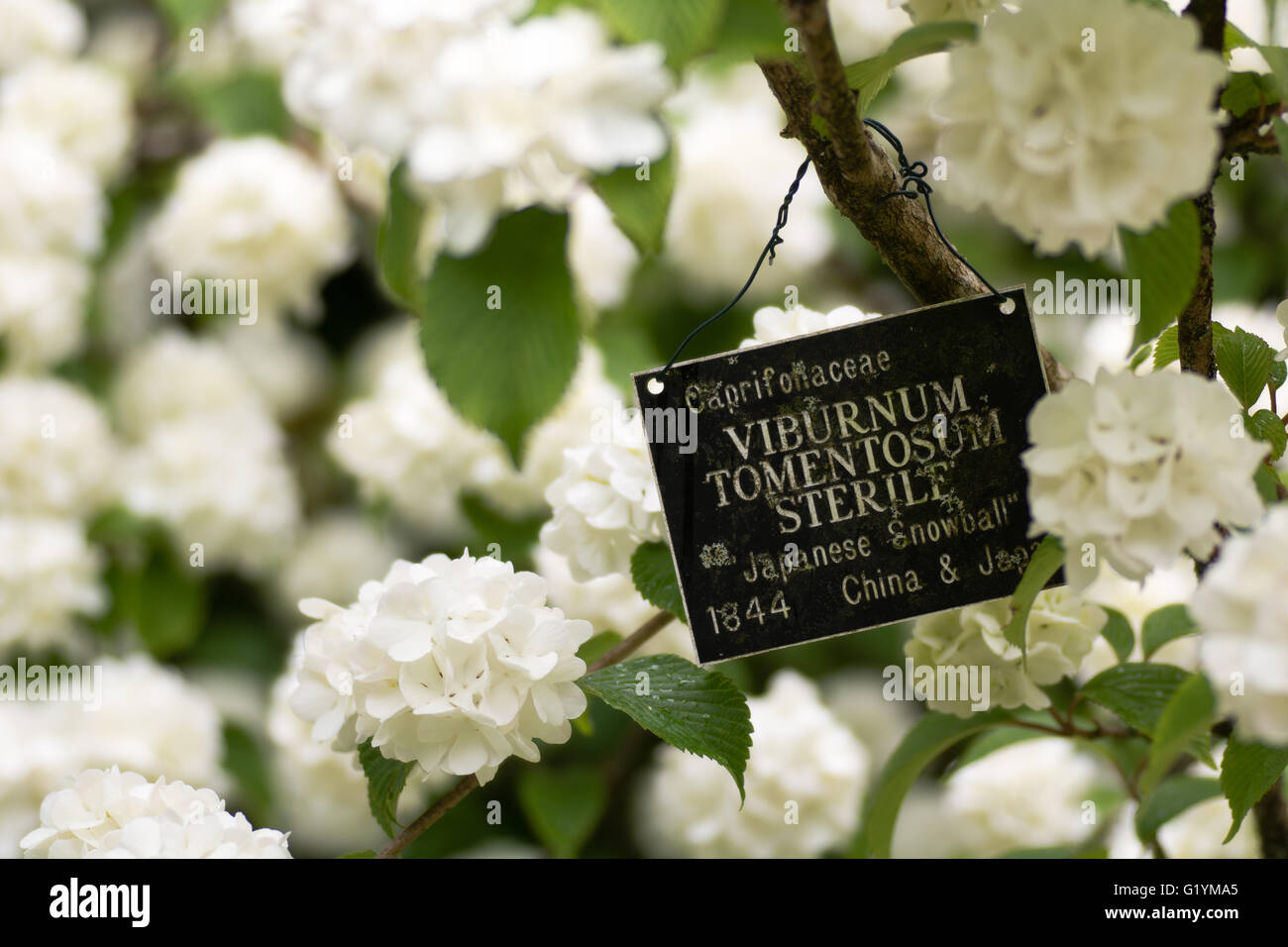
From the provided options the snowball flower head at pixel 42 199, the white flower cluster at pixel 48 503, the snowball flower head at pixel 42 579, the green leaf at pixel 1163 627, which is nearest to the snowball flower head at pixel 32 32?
the snowball flower head at pixel 42 199

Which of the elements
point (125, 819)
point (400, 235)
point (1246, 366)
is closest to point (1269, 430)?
point (1246, 366)

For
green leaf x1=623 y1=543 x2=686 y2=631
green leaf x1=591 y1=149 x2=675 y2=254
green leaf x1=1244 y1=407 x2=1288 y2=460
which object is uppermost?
green leaf x1=591 y1=149 x2=675 y2=254

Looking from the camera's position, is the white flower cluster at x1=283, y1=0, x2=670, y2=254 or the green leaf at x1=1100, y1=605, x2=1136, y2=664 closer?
the white flower cluster at x1=283, y1=0, x2=670, y2=254

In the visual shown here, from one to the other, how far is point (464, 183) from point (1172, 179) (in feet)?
0.72

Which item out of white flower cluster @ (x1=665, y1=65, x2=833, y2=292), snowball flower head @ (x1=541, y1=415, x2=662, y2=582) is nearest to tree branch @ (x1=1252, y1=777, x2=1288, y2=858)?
snowball flower head @ (x1=541, y1=415, x2=662, y2=582)

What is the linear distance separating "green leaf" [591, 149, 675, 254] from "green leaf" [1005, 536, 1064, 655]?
7.7 inches

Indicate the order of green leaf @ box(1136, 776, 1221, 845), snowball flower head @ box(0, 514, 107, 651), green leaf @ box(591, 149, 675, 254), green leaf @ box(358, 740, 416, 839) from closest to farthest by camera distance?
green leaf @ box(591, 149, 675, 254), green leaf @ box(358, 740, 416, 839), green leaf @ box(1136, 776, 1221, 845), snowball flower head @ box(0, 514, 107, 651)

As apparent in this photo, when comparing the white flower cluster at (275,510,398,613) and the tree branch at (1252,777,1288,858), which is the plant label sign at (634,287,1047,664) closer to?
the tree branch at (1252,777,1288,858)

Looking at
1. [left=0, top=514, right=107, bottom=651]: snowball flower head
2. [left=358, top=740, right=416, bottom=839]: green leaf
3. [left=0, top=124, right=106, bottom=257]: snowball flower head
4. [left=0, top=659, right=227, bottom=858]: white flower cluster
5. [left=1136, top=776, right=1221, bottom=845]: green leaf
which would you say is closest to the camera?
[left=358, top=740, right=416, bottom=839]: green leaf

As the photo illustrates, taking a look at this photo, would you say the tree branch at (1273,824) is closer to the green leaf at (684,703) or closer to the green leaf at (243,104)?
the green leaf at (684,703)

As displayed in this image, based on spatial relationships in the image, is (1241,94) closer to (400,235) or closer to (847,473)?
(847,473)

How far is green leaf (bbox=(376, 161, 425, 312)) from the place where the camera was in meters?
0.45
